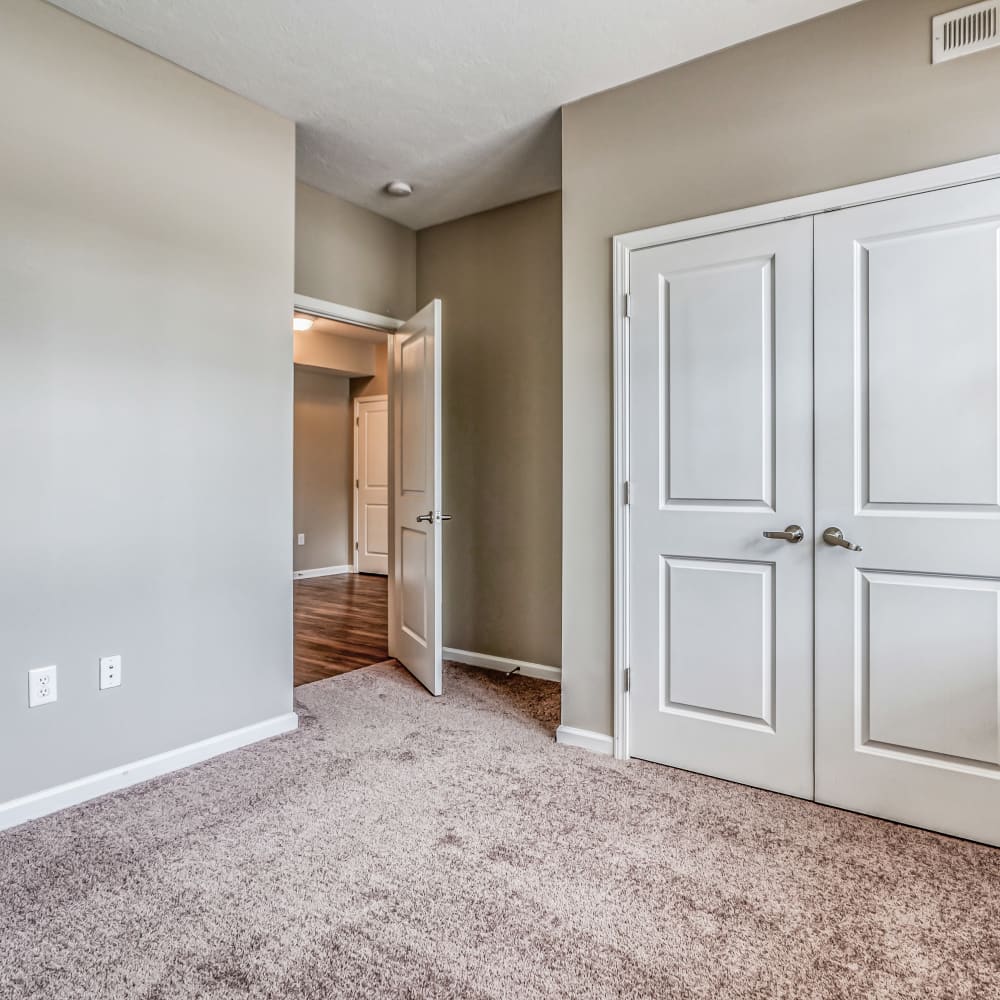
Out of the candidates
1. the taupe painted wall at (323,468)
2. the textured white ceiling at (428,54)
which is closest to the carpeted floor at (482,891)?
the textured white ceiling at (428,54)

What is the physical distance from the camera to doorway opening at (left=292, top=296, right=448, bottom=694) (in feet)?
11.6

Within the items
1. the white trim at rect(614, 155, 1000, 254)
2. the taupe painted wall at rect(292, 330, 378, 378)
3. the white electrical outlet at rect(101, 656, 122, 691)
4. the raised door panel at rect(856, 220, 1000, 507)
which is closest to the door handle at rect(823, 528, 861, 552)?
the raised door panel at rect(856, 220, 1000, 507)

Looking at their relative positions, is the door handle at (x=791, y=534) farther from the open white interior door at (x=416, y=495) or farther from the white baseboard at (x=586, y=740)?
the open white interior door at (x=416, y=495)

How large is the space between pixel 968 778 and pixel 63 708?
2.89m

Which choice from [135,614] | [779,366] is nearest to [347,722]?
[135,614]

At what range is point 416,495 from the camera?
3689mm

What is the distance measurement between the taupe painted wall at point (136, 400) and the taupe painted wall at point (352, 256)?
1.92ft

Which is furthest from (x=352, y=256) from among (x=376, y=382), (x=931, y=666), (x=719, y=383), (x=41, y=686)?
(x=376, y=382)

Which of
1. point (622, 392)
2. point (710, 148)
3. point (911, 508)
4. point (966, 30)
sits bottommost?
point (911, 508)

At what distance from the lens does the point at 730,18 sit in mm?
2252

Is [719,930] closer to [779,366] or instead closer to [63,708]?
[779,366]

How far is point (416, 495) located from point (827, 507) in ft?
6.90

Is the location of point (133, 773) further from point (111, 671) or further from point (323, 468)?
point (323, 468)

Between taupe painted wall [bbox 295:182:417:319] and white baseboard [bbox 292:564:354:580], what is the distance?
4207 millimetres
